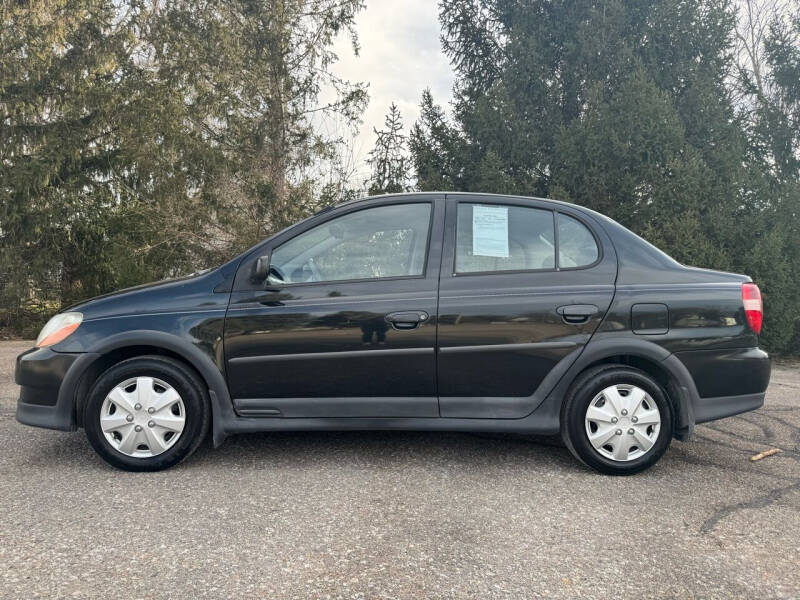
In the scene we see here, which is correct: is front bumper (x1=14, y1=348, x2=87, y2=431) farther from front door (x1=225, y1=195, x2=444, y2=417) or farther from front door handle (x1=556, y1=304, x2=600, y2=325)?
front door handle (x1=556, y1=304, x2=600, y2=325)

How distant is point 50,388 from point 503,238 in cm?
292

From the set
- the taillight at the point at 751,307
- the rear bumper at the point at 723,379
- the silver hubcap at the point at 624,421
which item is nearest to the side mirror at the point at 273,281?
the silver hubcap at the point at 624,421

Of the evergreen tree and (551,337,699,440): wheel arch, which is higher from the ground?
the evergreen tree

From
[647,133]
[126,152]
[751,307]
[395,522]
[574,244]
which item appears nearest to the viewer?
[395,522]

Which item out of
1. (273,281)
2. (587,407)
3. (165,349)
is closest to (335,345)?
→ (273,281)

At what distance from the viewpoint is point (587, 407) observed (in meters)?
3.82

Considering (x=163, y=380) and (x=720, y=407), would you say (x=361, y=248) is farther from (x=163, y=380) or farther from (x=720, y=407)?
(x=720, y=407)

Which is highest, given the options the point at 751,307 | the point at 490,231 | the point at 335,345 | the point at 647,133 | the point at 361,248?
the point at 647,133

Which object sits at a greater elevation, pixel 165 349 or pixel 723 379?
pixel 165 349

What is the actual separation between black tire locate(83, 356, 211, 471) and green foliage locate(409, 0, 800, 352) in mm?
7037

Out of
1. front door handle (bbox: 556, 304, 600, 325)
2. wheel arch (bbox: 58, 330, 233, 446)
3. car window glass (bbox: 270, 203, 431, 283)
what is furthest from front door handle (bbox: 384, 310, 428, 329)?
wheel arch (bbox: 58, 330, 233, 446)

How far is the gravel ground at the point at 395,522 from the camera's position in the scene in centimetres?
253

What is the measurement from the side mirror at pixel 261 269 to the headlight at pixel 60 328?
110 cm

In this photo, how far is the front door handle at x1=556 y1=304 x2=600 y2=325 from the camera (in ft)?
12.6
